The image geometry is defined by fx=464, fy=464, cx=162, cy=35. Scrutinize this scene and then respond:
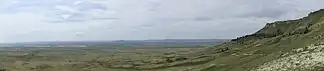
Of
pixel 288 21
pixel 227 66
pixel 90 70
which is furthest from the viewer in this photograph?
pixel 288 21

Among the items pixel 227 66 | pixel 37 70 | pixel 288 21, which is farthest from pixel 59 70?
pixel 288 21

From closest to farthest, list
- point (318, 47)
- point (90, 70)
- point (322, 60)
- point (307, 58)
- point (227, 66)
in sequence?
Answer: point (322, 60) < point (307, 58) < point (318, 47) < point (227, 66) < point (90, 70)

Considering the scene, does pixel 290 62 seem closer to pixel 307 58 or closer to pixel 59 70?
pixel 307 58

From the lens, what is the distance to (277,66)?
4928 cm

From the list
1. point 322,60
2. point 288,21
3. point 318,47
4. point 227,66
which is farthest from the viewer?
point 288,21

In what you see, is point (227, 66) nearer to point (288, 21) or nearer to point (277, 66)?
point (277, 66)

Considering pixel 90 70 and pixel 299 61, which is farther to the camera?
pixel 90 70

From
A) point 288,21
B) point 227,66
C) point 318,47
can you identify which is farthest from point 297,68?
point 288,21

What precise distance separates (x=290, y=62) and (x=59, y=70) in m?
63.7

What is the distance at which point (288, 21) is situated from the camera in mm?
160500

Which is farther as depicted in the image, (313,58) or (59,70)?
(59,70)

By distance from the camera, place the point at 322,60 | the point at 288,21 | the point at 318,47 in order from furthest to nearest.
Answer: the point at 288,21 < the point at 318,47 < the point at 322,60

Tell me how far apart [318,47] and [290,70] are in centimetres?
813

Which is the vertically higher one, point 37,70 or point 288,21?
point 288,21
